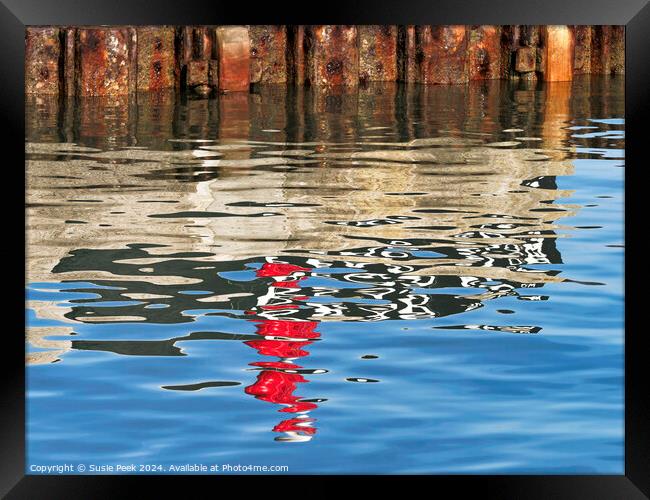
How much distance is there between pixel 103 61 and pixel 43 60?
1.95ft

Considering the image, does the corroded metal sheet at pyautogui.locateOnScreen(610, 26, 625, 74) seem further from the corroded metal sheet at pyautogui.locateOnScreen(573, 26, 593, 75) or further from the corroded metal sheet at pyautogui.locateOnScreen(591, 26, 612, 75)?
the corroded metal sheet at pyautogui.locateOnScreen(573, 26, 593, 75)

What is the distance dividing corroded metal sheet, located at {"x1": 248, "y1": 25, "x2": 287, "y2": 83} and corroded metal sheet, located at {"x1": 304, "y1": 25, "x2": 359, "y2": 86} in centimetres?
34

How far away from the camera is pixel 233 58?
14.8 meters

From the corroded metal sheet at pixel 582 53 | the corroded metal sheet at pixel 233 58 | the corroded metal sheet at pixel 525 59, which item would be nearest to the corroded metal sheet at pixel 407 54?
the corroded metal sheet at pixel 525 59

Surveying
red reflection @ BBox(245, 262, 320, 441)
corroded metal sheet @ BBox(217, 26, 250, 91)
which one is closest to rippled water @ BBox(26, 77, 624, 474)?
red reflection @ BBox(245, 262, 320, 441)

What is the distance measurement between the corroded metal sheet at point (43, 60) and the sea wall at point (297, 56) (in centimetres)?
1

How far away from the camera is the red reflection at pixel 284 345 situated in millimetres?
3975

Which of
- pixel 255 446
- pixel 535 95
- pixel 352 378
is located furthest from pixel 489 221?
pixel 535 95

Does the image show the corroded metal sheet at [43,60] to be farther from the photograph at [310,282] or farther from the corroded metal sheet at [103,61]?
the corroded metal sheet at [103,61]

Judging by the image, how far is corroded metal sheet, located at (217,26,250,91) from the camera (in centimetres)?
1455

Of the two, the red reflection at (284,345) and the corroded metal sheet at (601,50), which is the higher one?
the corroded metal sheet at (601,50)

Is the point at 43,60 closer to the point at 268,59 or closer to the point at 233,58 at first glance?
the point at 233,58

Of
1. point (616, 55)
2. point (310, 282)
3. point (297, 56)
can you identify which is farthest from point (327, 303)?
point (616, 55)
